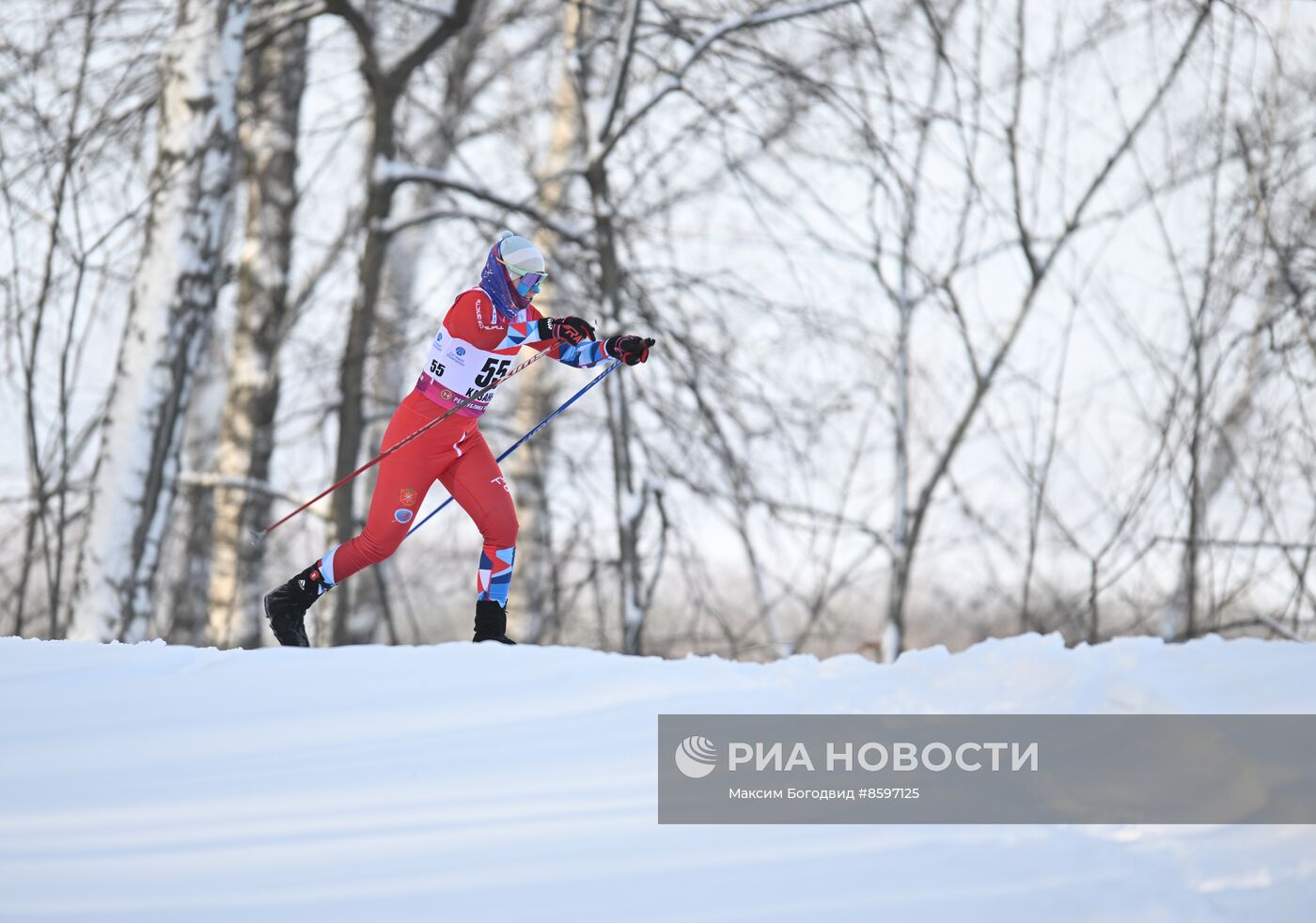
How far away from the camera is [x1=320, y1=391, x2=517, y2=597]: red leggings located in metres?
3.74

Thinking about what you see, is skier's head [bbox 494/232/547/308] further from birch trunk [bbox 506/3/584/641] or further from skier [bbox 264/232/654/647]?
birch trunk [bbox 506/3/584/641]

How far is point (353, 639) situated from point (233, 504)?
1711 millimetres

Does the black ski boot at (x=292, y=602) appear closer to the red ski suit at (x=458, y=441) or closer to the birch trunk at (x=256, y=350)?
the red ski suit at (x=458, y=441)

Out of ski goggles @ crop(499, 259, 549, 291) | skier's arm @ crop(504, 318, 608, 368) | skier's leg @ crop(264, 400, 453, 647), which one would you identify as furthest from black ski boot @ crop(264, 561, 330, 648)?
ski goggles @ crop(499, 259, 549, 291)

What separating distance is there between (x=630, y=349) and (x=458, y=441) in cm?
67

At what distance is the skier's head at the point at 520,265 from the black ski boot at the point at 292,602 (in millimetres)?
1189

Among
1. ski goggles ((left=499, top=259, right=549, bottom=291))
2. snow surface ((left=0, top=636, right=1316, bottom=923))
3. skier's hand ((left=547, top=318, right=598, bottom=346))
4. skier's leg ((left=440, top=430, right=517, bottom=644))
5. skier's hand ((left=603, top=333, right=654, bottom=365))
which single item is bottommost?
snow surface ((left=0, top=636, right=1316, bottom=923))

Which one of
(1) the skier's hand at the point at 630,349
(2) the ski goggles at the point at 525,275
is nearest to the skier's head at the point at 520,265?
(2) the ski goggles at the point at 525,275

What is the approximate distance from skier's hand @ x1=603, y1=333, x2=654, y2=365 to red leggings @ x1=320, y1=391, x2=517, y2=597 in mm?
551

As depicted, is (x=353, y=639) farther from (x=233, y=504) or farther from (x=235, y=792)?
(x=235, y=792)

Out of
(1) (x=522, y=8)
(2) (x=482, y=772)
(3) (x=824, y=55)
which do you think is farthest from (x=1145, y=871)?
(1) (x=522, y=8)

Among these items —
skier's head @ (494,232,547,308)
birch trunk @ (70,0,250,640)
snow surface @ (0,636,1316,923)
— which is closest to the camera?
snow surface @ (0,636,1316,923)

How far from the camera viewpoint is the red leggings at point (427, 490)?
374cm

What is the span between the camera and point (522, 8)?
316 inches
